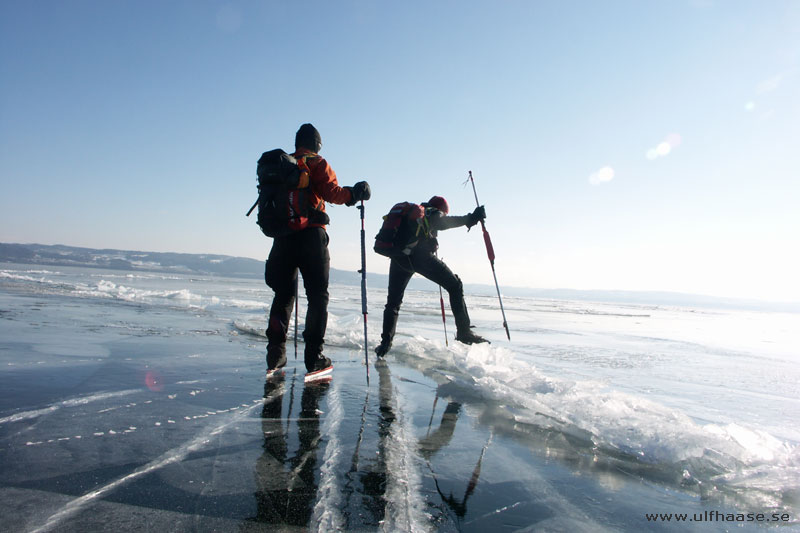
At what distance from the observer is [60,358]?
4129mm

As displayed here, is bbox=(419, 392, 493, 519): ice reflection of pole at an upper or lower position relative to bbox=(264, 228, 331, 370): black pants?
lower

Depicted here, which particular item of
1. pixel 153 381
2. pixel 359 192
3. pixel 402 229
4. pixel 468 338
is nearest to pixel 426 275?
pixel 402 229

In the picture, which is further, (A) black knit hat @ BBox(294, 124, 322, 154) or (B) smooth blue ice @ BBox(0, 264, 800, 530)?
(A) black knit hat @ BBox(294, 124, 322, 154)

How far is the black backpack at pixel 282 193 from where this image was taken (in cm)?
379

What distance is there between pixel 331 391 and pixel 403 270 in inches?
110

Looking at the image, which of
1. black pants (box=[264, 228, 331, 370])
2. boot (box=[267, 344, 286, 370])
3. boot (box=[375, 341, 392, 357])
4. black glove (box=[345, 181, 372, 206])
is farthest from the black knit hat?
boot (box=[375, 341, 392, 357])

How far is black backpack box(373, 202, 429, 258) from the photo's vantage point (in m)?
5.79

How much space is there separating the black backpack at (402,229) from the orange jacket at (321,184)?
70.4 inches

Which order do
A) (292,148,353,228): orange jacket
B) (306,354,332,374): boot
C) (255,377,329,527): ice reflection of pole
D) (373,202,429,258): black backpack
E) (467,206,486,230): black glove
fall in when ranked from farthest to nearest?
(467,206,486,230): black glove
(373,202,429,258): black backpack
(306,354,332,374): boot
(292,148,353,228): orange jacket
(255,377,329,527): ice reflection of pole

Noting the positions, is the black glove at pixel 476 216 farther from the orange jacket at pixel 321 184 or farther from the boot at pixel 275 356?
the boot at pixel 275 356

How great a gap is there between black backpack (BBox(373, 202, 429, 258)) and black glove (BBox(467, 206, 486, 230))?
0.83m

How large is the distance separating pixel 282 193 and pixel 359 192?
791 mm

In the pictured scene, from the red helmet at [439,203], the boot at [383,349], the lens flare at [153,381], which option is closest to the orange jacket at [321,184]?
the lens flare at [153,381]

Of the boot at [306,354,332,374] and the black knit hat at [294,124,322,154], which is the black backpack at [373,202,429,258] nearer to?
the black knit hat at [294,124,322,154]
